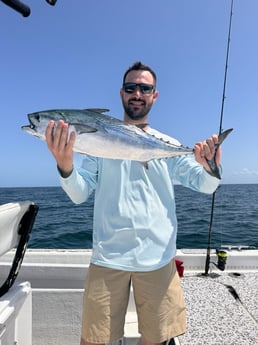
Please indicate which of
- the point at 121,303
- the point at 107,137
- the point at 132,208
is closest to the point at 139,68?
the point at 107,137

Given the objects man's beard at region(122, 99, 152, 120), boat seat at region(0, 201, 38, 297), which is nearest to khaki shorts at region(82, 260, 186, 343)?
boat seat at region(0, 201, 38, 297)

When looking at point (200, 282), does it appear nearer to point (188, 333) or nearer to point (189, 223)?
point (188, 333)

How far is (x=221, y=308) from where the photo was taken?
8.62 feet

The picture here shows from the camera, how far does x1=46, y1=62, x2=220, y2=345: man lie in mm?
1667

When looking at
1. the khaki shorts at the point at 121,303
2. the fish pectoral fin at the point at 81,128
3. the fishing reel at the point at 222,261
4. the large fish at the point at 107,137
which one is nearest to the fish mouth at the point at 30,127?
the large fish at the point at 107,137

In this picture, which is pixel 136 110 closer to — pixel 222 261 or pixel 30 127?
pixel 30 127

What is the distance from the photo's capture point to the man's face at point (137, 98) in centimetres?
187

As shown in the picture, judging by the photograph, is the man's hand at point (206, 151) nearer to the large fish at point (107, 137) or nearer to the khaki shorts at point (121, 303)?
the large fish at point (107, 137)

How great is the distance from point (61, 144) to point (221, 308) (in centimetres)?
199

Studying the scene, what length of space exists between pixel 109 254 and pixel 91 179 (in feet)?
1.58

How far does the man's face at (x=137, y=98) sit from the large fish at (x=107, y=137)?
107 millimetres

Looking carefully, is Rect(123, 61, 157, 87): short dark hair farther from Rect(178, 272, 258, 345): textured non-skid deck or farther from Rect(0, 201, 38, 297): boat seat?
Rect(178, 272, 258, 345): textured non-skid deck

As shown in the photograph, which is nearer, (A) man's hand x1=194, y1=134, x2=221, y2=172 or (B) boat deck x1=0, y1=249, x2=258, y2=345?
(A) man's hand x1=194, y1=134, x2=221, y2=172

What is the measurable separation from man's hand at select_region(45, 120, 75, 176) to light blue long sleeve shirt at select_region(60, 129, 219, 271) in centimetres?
8
